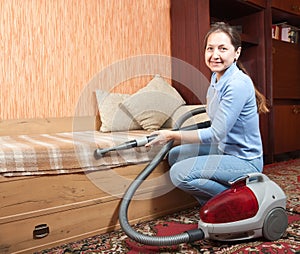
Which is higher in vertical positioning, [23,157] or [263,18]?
[263,18]

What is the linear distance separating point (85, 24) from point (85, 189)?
121 cm

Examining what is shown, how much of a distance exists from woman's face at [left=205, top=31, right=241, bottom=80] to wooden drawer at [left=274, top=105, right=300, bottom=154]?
1.90 meters

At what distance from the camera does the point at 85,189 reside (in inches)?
55.9

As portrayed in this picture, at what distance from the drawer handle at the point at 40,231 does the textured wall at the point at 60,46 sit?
2.76 feet

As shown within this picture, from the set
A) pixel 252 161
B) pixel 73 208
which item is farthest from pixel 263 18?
pixel 73 208

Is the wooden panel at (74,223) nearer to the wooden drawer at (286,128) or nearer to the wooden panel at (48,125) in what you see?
the wooden panel at (48,125)

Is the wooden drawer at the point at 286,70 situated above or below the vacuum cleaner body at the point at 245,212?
above

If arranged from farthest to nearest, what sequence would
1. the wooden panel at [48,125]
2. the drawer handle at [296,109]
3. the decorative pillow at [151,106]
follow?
the drawer handle at [296,109] < the decorative pillow at [151,106] < the wooden panel at [48,125]

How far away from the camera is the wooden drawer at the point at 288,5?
3.07m

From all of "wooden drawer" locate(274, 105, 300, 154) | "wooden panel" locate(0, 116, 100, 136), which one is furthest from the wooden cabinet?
"wooden panel" locate(0, 116, 100, 136)

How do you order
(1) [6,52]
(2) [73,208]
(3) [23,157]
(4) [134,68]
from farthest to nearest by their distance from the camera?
(4) [134,68] < (1) [6,52] < (2) [73,208] < (3) [23,157]

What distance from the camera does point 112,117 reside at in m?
2.10

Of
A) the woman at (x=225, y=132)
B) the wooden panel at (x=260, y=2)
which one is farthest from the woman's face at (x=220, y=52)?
the wooden panel at (x=260, y=2)

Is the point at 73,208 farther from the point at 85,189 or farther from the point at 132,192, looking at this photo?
the point at 132,192
